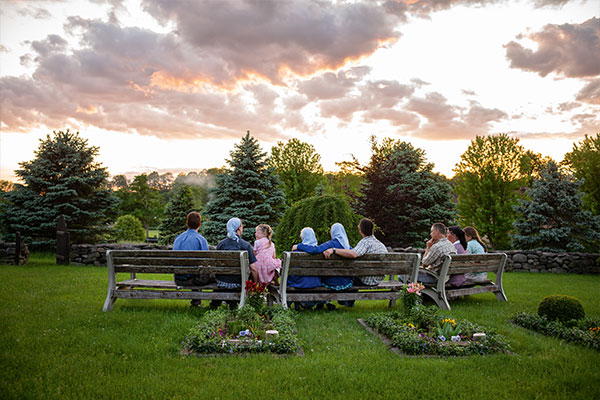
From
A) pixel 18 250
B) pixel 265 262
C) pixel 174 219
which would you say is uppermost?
pixel 174 219

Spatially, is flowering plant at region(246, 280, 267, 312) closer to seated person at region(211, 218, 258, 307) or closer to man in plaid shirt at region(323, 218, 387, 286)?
seated person at region(211, 218, 258, 307)

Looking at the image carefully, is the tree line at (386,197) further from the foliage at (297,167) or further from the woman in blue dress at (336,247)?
the foliage at (297,167)

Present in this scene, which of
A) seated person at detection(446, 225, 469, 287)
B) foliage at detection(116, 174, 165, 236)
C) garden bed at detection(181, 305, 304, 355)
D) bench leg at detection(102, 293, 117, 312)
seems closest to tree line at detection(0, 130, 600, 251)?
seated person at detection(446, 225, 469, 287)

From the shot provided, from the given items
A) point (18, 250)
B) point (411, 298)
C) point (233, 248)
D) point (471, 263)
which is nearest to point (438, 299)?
point (471, 263)

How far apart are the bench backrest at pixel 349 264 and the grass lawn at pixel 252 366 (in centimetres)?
76

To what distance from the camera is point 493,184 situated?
2227 cm

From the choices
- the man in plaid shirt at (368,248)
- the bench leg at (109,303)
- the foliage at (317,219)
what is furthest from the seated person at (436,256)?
the bench leg at (109,303)

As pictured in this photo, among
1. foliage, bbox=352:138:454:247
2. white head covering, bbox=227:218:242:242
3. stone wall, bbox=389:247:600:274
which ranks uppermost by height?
foliage, bbox=352:138:454:247

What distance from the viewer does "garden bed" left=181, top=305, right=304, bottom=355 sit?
13.7ft

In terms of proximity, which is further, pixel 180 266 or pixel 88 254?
pixel 88 254

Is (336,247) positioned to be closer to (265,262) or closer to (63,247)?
(265,262)

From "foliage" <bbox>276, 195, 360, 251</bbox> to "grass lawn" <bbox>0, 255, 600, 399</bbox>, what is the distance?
4.37 metres

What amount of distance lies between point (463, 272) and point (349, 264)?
2.24 m

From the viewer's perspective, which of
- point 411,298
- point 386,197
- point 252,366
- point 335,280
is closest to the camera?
point 252,366
